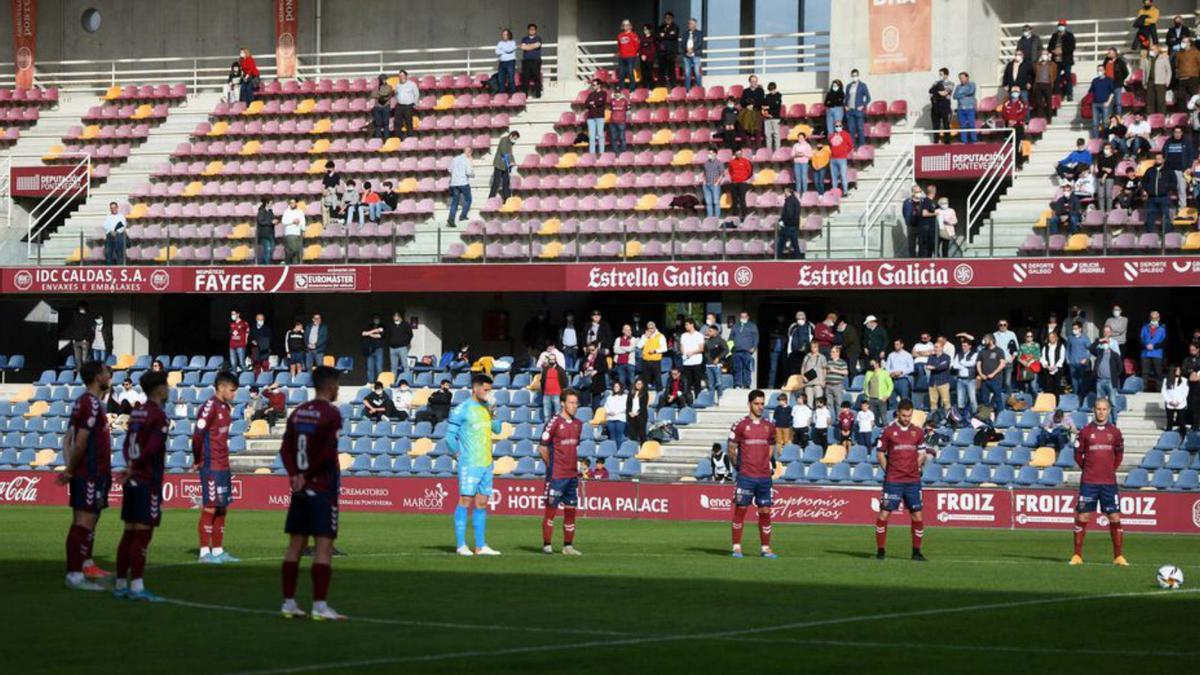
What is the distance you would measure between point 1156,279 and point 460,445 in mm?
17614

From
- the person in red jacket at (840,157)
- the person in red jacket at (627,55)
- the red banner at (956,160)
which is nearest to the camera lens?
the red banner at (956,160)

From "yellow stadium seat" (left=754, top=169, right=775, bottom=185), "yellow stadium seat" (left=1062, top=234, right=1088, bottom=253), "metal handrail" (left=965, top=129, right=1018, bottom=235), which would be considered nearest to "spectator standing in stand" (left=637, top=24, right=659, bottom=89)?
"yellow stadium seat" (left=754, top=169, right=775, bottom=185)

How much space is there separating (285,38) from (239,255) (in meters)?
11.6

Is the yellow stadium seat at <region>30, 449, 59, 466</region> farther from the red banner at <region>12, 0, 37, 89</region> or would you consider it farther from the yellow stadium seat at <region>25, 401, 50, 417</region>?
the red banner at <region>12, 0, 37, 89</region>

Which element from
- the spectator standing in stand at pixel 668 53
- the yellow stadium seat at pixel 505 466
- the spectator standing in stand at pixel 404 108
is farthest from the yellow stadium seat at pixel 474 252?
the spectator standing in stand at pixel 668 53

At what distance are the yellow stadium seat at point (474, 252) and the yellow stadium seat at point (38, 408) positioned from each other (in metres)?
9.86

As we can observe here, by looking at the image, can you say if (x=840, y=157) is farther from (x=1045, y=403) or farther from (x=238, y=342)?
(x=238, y=342)

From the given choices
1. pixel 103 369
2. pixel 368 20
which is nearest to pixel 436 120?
pixel 368 20

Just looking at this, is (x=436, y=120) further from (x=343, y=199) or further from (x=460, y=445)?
(x=460, y=445)

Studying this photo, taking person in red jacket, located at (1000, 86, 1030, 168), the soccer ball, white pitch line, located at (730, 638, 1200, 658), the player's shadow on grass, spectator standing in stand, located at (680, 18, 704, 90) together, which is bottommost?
the player's shadow on grass

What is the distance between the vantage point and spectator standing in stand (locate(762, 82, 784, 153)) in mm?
41938

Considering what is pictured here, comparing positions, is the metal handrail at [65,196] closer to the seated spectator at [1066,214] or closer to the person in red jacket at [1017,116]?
the person in red jacket at [1017,116]

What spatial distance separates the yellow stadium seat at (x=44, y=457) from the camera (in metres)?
39.9

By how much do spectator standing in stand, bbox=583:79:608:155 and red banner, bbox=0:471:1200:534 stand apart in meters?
12.0
